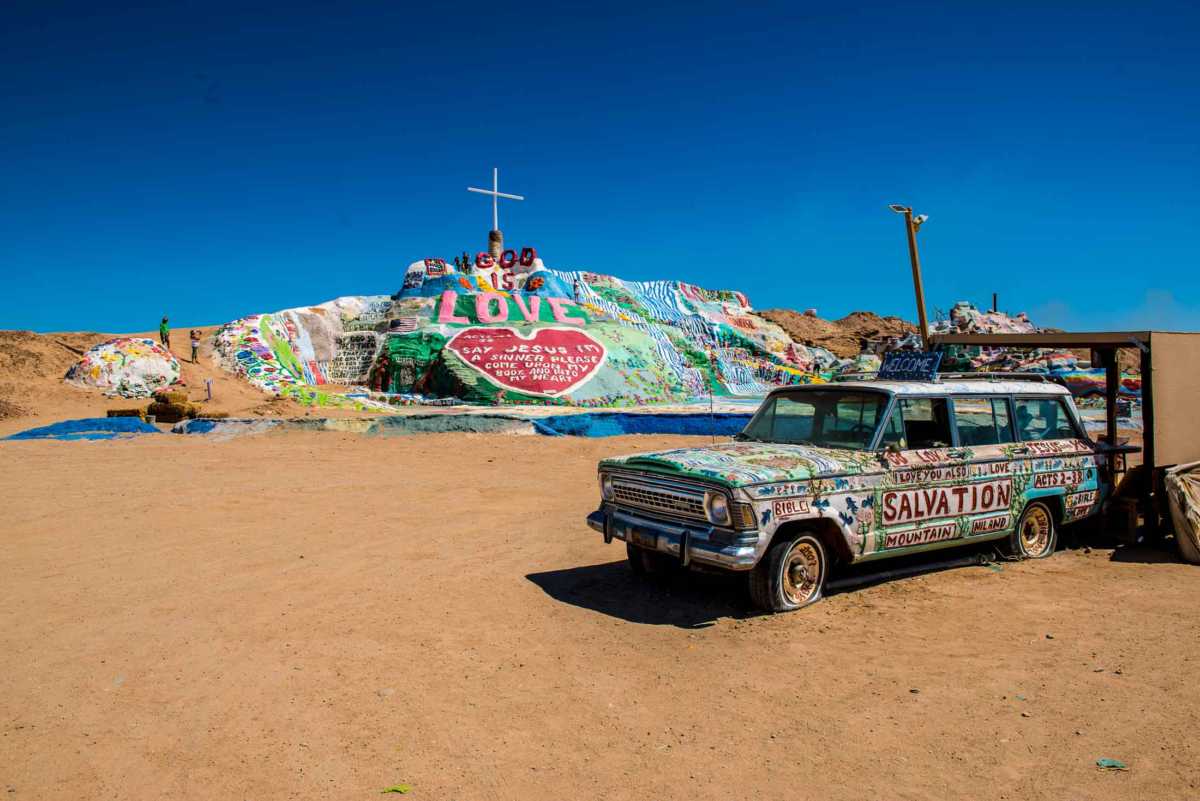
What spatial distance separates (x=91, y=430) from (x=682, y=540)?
662 inches

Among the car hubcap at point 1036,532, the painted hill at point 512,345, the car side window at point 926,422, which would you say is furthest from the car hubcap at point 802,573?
the painted hill at point 512,345

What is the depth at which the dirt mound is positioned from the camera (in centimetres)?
4619

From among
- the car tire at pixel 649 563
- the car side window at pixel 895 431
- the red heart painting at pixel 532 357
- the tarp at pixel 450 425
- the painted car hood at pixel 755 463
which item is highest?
the red heart painting at pixel 532 357

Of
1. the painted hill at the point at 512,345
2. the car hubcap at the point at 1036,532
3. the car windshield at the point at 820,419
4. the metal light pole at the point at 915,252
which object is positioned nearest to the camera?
the car windshield at the point at 820,419

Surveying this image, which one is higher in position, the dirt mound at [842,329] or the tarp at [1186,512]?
the dirt mound at [842,329]

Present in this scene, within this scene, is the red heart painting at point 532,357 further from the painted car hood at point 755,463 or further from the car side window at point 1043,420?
the painted car hood at point 755,463

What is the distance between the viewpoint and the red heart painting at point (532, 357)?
25.6m

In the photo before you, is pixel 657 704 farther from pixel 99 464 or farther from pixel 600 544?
pixel 99 464

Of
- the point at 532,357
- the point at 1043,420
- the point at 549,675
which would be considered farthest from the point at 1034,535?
the point at 532,357

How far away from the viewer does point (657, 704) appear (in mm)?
3926

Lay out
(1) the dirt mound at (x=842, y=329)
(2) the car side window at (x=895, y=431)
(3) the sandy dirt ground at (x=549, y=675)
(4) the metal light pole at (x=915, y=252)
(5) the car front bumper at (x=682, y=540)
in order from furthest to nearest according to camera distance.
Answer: (1) the dirt mound at (x=842, y=329) < (4) the metal light pole at (x=915, y=252) < (2) the car side window at (x=895, y=431) < (5) the car front bumper at (x=682, y=540) < (3) the sandy dirt ground at (x=549, y=675)

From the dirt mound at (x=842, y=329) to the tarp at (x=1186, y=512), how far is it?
3569cm

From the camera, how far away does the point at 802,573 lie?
536cm

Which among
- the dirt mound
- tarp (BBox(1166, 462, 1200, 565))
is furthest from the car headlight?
the dirt mound
